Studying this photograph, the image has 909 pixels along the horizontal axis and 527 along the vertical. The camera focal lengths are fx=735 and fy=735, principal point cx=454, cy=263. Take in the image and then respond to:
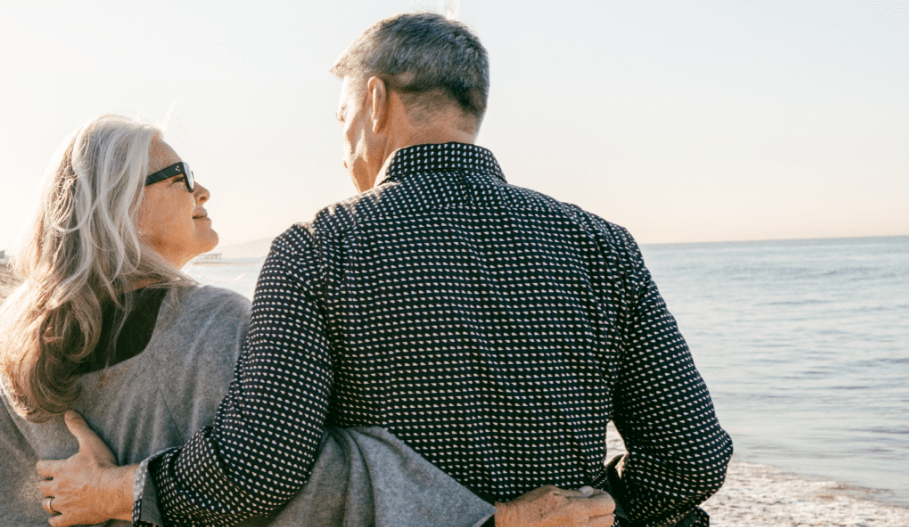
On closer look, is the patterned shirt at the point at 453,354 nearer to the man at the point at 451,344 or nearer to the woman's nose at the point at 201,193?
the man at the point at 451,344

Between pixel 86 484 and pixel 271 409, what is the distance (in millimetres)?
670

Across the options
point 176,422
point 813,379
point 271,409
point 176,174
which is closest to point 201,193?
point 176,174

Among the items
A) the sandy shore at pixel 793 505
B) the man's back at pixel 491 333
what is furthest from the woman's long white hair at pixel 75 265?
the sandy shore at pixel 793 505

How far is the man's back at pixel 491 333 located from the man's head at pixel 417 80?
90mm

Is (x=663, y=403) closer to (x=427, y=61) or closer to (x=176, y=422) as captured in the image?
(x=427, y=61)

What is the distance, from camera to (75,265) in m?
1.98

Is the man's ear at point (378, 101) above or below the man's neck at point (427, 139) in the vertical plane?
above

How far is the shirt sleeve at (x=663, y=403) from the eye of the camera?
1620 mm

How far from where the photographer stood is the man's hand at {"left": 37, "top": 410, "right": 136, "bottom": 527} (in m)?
1.67

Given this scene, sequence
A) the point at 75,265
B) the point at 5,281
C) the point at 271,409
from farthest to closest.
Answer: the point at 5,281 → the point at 75,265 → the point at 271,409

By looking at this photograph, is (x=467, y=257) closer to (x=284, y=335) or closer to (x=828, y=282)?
(x=284, y=335)

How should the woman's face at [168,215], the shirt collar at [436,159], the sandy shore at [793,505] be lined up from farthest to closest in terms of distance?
the sandy shore at [793,505], the woman's face at [168,215], the shirt collar at [436,159]

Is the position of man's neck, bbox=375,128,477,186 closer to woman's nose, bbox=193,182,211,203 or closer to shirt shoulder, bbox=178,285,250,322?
shirt shoulder, bbox=178,285,250,322

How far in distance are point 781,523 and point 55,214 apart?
17.9ft
